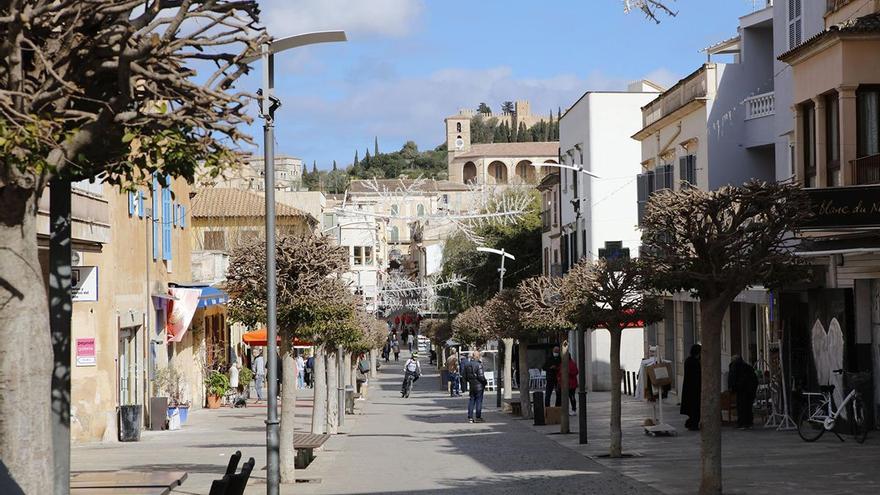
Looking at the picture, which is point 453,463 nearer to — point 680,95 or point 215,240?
point 680,95

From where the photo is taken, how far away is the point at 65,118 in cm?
845

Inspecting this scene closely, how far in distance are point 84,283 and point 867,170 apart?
13049mm

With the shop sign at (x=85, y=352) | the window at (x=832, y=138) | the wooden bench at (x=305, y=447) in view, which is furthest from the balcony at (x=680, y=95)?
the wooden bench at (x=305, y=447)

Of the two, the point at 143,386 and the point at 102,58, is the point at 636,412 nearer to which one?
the point at 143,386

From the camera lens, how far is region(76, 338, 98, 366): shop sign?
27047 mm

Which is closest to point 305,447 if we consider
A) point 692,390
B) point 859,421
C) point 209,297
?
point 859,421

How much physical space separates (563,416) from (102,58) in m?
22.2

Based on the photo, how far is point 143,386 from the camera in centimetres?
3325

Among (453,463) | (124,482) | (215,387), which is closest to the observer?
(124,482)

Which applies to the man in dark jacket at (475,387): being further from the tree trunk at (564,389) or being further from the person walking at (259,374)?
the person walking at (259,374)

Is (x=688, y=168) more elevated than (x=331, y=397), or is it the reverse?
(x=688, y=168)

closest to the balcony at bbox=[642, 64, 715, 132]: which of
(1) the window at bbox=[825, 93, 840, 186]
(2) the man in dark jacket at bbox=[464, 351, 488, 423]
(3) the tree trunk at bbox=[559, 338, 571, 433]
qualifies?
(2) the man in dark jacket at bbox=[464, 351, 488, 423]

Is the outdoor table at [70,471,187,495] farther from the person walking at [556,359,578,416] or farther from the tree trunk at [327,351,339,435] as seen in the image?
the person walking at [556,359,578,416]

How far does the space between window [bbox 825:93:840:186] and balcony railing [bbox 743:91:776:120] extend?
36.4ft
